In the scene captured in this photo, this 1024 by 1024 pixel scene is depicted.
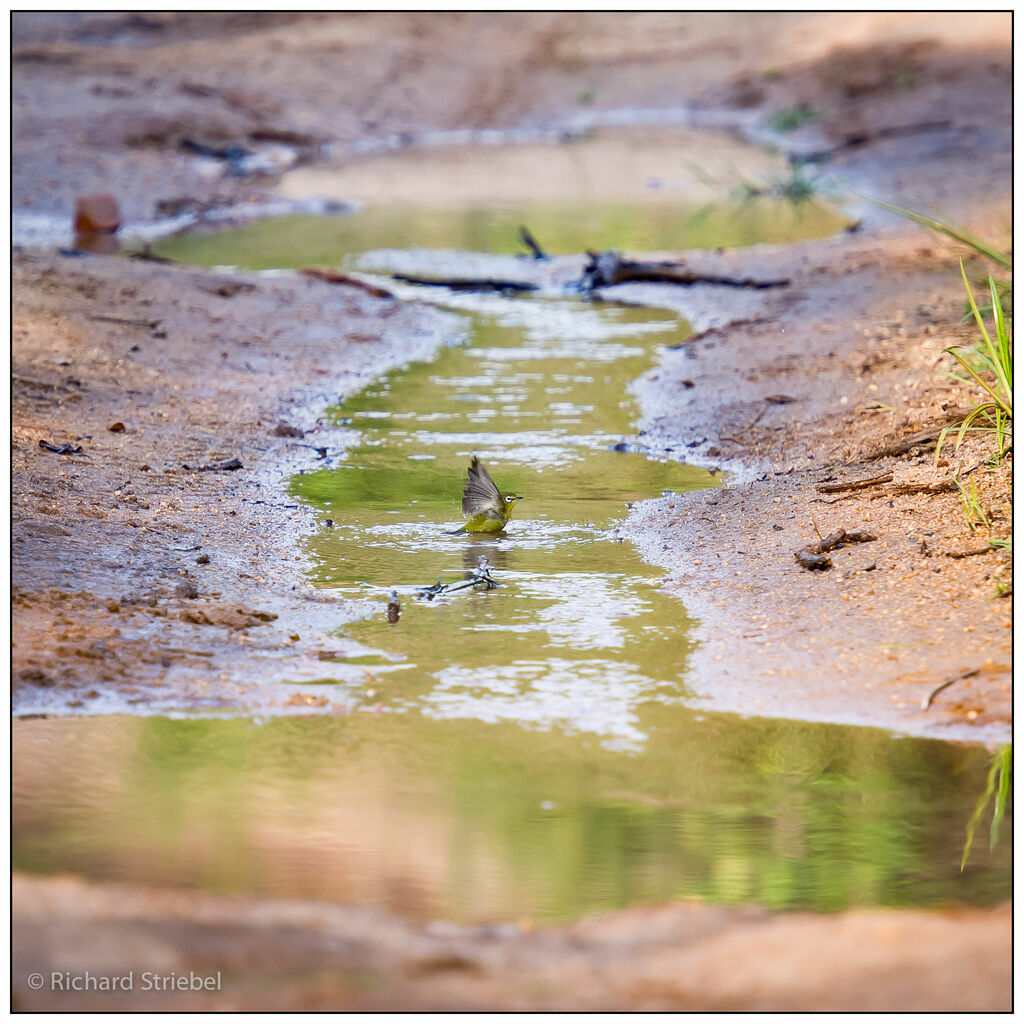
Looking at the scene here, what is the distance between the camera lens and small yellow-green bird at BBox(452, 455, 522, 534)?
5.84 metres

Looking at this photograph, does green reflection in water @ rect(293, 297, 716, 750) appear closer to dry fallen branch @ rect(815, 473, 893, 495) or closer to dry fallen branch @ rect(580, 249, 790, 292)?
dry fallen branch @ rect(815, 473, 893, 495)

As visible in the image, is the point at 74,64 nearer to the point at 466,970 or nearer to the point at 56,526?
the point at 56,526

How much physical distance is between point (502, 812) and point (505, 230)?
11656 mm

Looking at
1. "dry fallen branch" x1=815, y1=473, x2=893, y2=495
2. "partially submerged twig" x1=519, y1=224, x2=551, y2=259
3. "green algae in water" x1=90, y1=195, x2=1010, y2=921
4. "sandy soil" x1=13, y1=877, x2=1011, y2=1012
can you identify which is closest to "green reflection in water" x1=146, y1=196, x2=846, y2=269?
"partially submerged twig" x1=519, y1=224, x2=551, y2=259

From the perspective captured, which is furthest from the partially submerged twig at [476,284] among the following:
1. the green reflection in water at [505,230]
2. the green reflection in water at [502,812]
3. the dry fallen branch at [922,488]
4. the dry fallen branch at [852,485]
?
the green reflection in water at [502,812]

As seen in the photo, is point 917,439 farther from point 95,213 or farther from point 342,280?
point 95,213

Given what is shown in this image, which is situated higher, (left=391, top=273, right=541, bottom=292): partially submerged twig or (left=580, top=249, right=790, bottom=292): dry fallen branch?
(left=580, top=249, right=790, bottom=292): dry fallen branch

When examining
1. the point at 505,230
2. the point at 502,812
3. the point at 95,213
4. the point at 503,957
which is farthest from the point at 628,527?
the point at 95,213

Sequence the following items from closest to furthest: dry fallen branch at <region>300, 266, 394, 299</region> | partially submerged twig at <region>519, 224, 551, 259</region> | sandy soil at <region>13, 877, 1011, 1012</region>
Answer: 1. sandy soil at <region>13, 877, 1011, 1012</region>
2. dry fallen branch at <region>300, 266, 394, 299</region>
3. partially submerged twig at <region>519, 224, 551, 259</region>

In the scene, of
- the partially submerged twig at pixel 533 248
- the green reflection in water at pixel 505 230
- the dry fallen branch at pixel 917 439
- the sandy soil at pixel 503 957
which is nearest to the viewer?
the sandy soil at pixel 503 957

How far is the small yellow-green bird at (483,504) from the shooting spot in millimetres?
5844

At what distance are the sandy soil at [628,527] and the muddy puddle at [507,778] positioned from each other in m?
0.15

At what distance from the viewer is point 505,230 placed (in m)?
14.7

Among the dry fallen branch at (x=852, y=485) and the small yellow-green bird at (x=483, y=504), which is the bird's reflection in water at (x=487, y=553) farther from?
the dry fallen branch at (x=852, y=485)
